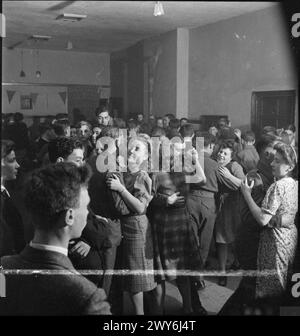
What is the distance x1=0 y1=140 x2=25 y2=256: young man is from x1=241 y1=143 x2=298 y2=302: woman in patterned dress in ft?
3.06

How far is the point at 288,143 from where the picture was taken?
2021 millimetres

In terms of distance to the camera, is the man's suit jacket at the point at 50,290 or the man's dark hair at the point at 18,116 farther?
the man's dark hair at the point at 18,116

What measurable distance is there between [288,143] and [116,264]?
88 centimetres

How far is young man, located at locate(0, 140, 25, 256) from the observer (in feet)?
6.18

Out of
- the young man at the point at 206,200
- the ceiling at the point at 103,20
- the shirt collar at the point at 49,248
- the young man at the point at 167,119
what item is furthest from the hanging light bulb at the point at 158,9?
the shirt collar at the point at 49,248

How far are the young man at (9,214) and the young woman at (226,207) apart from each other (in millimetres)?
808

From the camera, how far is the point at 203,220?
2035 mm

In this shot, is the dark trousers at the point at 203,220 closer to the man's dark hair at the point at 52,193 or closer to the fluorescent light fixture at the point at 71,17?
the man's dark hair at the point at 52,193

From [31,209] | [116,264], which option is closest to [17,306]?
[31,209]

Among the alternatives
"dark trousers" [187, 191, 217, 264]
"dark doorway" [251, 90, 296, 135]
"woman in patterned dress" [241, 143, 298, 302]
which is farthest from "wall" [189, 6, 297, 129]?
"dark trousers" [187, 191, 217, 264]

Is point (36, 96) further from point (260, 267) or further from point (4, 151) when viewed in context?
point (260, 267)

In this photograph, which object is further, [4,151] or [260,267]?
[260,267]

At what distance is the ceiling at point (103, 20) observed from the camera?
6.26ft
